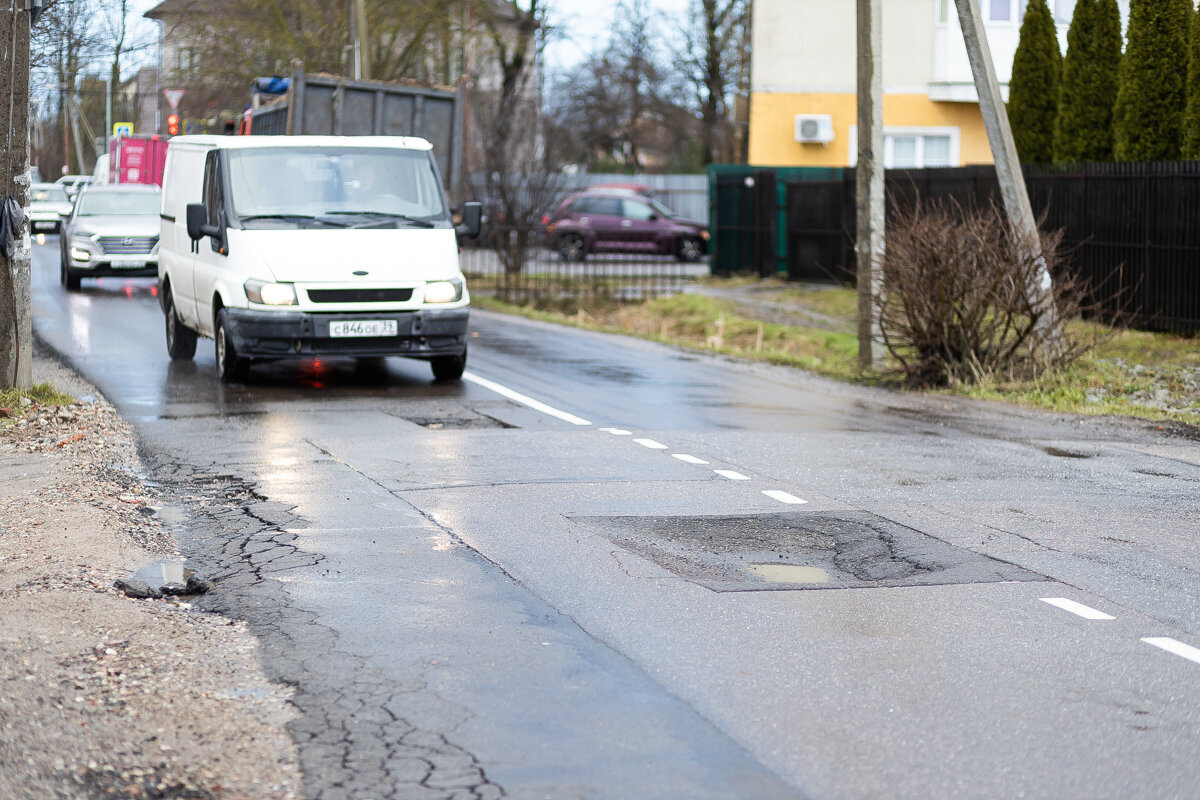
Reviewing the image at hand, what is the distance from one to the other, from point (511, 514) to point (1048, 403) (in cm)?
746

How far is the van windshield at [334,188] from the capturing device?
14.2m

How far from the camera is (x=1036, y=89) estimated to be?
A: 2561 centimetres

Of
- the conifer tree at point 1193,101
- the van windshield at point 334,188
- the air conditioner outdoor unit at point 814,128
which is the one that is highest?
the air conditioner outdoor unit at point 814,128

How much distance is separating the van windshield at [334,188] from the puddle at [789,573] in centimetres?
771

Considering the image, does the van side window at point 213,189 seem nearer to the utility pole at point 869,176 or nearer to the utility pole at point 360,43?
the utility pole at point 869,176

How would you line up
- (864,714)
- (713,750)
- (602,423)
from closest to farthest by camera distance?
(713,750), (864,714), (602,423)

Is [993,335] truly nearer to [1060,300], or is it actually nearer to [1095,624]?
[1060,300]

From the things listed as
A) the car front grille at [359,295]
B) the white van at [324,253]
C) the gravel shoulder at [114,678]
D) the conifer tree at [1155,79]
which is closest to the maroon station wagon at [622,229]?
the conifer tree at [1155,79]

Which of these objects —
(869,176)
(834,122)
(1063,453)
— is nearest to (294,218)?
(869,176)

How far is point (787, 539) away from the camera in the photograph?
789 cm

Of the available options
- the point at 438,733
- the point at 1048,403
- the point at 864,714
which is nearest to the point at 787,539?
the point at 864,714

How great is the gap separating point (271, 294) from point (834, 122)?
25.0 meters

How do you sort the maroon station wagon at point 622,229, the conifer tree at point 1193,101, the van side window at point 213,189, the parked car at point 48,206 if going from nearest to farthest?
the van side window at point 213,189 < the conifer tree at point 1193,101 < the maroon station wagon at point 622,229 < the parked car at point 48,206

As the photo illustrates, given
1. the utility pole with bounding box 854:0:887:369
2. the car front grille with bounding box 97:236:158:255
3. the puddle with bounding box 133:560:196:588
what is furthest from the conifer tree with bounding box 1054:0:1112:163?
the puddle with bounding box 133:560:196:588
